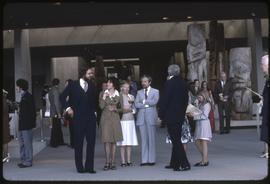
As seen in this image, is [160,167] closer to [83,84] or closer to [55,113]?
[83,84]

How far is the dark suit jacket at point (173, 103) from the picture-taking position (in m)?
11.1

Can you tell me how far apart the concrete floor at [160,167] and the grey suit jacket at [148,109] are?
0.88 m

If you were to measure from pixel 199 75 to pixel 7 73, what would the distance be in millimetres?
19843

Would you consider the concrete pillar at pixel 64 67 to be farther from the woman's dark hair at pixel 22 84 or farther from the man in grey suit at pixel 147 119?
the man in grey suit at pixel 147 119

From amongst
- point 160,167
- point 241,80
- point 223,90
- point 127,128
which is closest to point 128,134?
point 127,128

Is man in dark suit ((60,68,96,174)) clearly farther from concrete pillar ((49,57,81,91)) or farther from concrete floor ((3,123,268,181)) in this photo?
concrete pillar ((49,57,81,91))

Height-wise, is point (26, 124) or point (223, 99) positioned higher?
point (223, 99)

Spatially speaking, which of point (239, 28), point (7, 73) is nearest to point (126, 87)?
point (239, 28)

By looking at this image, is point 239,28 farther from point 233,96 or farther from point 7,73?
point 7,73

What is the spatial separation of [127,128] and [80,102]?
1.28 m

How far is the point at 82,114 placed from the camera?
439 inches

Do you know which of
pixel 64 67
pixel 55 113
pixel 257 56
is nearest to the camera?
pixel 55 113

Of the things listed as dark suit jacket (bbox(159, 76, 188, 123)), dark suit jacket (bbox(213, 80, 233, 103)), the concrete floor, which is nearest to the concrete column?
dark suit jacket (bbox(213, 80, 233, 103))

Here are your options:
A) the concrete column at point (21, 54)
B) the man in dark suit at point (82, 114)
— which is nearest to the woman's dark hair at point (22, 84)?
the man in dark suit at point (82, 114)
